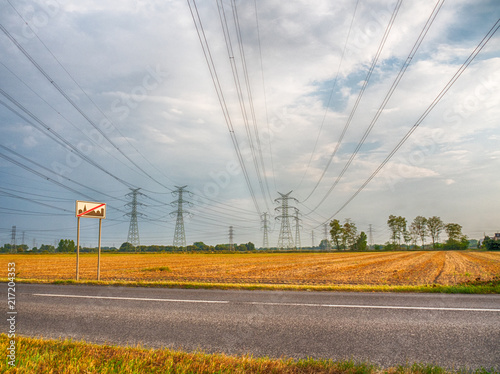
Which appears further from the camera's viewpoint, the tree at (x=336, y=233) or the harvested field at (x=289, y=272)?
the tree at (x=336, y=233)

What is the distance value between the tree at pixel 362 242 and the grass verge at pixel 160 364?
142428mm

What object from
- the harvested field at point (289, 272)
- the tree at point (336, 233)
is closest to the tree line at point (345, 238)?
the tree at point (336, 233)

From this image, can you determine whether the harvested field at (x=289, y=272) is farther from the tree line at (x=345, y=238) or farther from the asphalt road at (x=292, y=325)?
the tree line at (x=345, y=238)

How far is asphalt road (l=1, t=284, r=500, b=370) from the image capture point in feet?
16.1

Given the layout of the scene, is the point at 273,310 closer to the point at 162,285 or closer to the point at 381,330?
the point at 381,330

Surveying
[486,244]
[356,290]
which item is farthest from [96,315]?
[486,244]

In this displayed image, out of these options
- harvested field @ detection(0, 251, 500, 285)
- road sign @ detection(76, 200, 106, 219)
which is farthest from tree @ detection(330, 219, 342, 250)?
road sign @ detection(76, 200, 106, 219)

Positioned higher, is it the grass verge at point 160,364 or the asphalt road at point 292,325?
the grass verge at point 160,364

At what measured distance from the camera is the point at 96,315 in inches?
287

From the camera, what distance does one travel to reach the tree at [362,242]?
137m

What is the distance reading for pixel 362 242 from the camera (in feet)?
456

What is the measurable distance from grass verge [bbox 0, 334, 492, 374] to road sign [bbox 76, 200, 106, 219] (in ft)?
37.7

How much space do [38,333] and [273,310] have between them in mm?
4904

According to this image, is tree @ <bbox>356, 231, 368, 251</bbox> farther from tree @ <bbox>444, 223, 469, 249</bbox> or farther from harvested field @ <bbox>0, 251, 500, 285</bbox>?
harvested field @ <bbox>0, 251, 500, 285</bbox>
